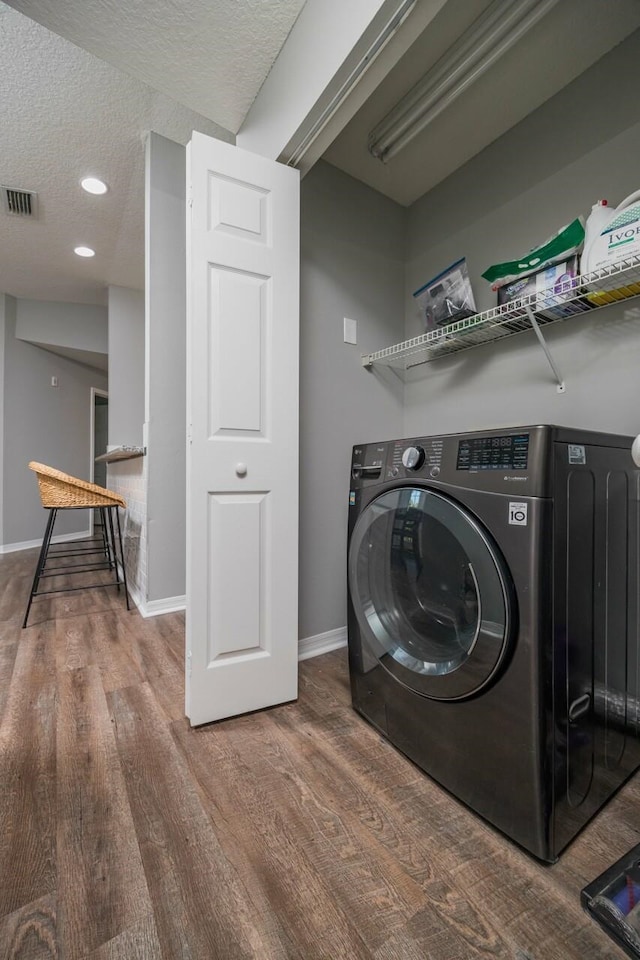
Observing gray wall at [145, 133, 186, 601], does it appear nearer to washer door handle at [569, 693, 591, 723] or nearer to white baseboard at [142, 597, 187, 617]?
white baseboard at [142, 597, 187, 617]

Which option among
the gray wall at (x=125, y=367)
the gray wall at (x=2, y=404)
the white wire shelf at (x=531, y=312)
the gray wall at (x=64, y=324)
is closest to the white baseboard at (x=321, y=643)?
the white wire shelf at (x=531, y=312)

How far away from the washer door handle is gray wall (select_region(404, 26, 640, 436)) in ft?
2.79

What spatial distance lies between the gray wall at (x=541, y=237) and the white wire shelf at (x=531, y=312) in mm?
59

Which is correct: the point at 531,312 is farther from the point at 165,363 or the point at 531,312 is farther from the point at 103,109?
the point at 103,109

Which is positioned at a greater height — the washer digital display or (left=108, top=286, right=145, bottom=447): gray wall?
(left=108, top=286, right=145, bottom=447): gray wall

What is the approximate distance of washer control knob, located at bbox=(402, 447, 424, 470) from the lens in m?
1.10

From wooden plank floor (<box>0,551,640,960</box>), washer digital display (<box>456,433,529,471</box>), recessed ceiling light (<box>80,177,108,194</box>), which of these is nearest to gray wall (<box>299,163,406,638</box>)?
wooden plank floor (<box>0,551,640,960</box>)

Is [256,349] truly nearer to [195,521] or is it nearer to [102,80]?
[195,521]

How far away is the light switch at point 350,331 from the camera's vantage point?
1904 mm

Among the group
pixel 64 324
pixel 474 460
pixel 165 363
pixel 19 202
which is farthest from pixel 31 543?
pixel 474 460

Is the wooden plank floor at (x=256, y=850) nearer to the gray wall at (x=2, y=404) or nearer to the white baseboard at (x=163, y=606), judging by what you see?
the white baseboard at (x=163, y=606)

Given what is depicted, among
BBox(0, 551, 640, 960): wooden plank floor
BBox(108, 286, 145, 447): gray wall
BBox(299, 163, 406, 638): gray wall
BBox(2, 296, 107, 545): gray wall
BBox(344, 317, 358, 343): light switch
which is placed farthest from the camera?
BBox(2, 296, 107, 545): gray wall

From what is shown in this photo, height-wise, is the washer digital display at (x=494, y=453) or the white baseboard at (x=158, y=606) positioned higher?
the washer digital display at (x=494, y=453)

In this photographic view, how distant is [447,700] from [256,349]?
3.98 ft
